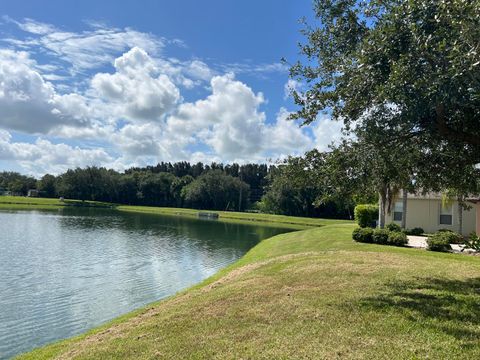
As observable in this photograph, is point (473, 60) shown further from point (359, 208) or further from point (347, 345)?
point (359, 208)

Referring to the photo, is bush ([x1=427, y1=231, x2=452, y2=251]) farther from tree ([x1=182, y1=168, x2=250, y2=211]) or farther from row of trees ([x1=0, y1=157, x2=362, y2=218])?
tree ([x1=182, y1=168, x2=250, y2=211])

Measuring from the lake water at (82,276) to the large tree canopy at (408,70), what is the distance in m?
9.12

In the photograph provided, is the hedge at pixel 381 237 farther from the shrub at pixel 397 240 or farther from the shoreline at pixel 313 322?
the shoreline at pixel 313 322

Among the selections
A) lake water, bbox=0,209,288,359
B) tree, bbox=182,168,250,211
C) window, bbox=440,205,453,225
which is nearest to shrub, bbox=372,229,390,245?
lake water, bbox=0,209,288,359

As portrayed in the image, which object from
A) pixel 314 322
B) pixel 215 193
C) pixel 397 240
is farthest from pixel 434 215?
pixel 215 193

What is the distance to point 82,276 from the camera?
19.2 meters

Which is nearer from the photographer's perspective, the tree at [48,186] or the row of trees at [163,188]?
the row of trees at [163,188]

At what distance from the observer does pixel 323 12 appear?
10.4 metres

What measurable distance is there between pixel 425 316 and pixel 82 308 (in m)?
10.7

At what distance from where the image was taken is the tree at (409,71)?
661 centimetres

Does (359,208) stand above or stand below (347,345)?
above

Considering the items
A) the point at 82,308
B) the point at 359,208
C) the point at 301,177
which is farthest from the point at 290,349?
the point at 359,208

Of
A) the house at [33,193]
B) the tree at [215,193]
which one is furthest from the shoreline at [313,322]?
the house at [33,193]

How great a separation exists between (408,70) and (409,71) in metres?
0.02
